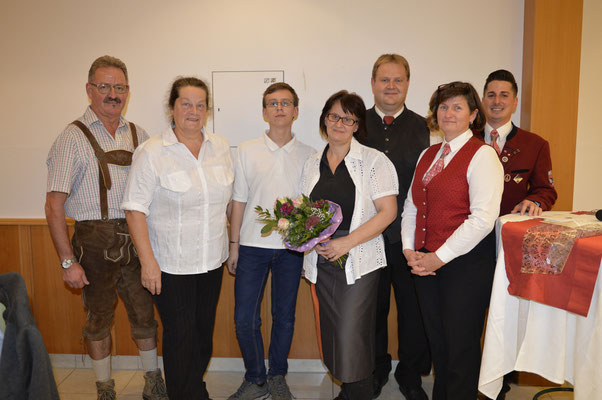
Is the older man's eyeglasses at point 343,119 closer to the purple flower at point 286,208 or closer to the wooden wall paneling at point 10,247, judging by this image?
the purple flower at point 286,208

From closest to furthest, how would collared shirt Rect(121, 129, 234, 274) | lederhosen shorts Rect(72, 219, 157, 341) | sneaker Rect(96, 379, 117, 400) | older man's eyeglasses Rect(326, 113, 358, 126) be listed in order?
1. collared shirt Rect(121, 129, 234, 274)
2. older man's eyeglasses Rect(326, 113, 358, 126)
3. lederhosen shorts Rect(72, 219, 157, 341)
4. sneaker Rect(96, 379, 117, 400)

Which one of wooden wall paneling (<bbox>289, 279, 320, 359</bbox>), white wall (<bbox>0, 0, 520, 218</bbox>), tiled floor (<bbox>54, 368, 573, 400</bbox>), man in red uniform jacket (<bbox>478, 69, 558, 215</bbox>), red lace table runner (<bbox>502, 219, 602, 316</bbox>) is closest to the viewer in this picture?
red lace table runner (<bbox>502, 219, 602, 316</bbox>)

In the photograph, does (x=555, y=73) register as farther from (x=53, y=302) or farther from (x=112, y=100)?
(x=53, y=302)

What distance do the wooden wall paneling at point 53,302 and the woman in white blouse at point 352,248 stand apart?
7.13 feet

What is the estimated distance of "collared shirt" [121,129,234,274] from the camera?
2.21 metres

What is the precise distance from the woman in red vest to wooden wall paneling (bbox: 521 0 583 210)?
44.6 inches

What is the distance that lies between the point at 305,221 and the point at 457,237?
28.9 inches

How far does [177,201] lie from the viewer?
2.24 meters

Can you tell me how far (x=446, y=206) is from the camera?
2.09m

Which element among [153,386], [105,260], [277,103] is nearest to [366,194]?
[277,103]

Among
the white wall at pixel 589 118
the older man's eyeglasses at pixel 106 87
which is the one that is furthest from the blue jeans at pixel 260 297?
the white wall at pixel 589 118

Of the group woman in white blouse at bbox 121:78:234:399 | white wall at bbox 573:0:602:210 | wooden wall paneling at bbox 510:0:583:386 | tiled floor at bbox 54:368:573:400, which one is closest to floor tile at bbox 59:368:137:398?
tiled floor at bbox 54:368:573:400

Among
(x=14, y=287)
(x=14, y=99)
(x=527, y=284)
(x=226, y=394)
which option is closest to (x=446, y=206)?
(x=527, y=284)

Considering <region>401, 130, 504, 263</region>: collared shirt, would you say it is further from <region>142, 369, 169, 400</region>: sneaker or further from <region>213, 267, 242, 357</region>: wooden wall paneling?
<region>142, 369, 169, 400</region>: sneaker
